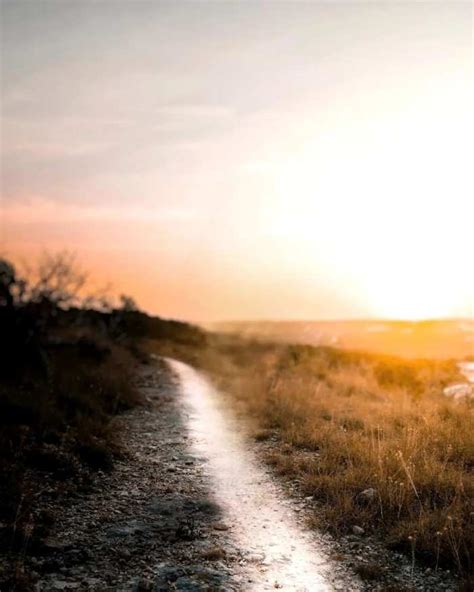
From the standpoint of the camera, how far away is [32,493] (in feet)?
25.4

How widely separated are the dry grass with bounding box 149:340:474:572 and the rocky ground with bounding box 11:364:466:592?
14.5 inches

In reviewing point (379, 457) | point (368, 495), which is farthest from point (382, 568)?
point (379, 457)

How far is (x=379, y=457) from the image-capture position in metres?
8.25

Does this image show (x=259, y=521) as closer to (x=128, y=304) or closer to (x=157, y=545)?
(x=157, y=545)

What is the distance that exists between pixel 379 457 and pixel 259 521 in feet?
7.42

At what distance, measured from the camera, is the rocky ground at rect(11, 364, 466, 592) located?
222 inches

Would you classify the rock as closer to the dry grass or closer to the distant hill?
the dry grass

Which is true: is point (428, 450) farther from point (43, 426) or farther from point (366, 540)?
point (43, 426)

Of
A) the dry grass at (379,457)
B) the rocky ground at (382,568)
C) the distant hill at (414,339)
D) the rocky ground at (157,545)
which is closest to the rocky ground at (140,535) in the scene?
the rocky ground at (157,545)

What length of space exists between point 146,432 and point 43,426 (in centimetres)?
242

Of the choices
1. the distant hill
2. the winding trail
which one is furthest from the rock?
the distant hill

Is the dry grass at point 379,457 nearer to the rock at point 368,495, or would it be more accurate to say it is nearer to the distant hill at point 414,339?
the rock at point 368,495

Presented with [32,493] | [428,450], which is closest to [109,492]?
[32,493]

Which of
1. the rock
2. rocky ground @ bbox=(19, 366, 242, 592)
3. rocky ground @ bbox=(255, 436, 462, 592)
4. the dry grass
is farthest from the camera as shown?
the rock
